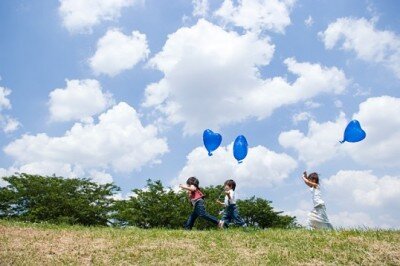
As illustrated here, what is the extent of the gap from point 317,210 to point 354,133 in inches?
123

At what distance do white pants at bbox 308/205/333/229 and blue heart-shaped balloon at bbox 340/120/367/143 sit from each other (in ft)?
9.22

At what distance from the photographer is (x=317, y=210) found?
14727 mm

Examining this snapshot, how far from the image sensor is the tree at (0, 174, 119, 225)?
30500 mm

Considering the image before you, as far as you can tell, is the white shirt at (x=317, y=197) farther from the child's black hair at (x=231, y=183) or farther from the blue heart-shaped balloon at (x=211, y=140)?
the blue heart-shaped balloon at (x=211, y=140)

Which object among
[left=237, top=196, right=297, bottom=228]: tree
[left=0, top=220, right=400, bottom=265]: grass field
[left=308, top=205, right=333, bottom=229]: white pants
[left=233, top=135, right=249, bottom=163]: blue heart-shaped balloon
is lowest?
[left=0, top=220, right=400, bottom=265]: grass field

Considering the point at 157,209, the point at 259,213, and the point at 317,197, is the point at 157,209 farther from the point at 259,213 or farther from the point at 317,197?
the point at 317,197

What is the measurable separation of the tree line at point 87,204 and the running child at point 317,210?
51.9ft

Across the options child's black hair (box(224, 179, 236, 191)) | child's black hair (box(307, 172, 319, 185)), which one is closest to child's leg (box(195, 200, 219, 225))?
child's black hair (box(224, 179, 236, 191))

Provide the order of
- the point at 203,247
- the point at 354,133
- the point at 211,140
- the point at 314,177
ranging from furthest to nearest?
the point at 211,140
the point at 354,133
the point at 314,177
the point at 203,247

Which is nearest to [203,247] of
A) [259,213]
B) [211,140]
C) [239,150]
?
[239,150]

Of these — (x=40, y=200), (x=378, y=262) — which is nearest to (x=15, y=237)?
(x=378, y=262)

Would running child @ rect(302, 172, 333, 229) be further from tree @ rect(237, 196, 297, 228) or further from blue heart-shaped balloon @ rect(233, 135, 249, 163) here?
tree @ rect(237, 196, 297, 228)

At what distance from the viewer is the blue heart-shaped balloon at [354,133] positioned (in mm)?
15844

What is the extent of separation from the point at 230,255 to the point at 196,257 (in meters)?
0.85
